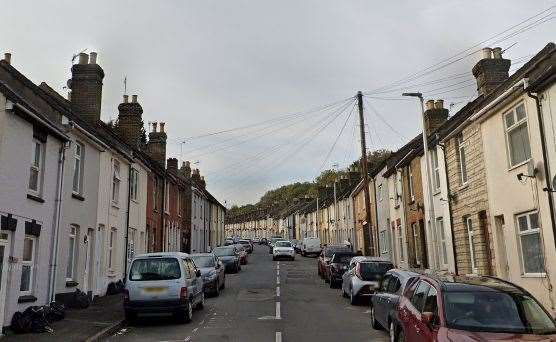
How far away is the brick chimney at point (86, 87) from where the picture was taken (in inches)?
797

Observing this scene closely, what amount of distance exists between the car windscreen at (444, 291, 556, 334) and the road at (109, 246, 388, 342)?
3745mm

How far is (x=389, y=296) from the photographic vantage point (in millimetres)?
10445

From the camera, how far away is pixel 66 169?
52.2ft

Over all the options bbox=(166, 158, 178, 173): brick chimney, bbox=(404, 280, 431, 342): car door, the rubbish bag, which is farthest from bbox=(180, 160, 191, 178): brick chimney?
bbox=(404, 280, 431, 342): car door

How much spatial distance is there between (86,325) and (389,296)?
738 cm

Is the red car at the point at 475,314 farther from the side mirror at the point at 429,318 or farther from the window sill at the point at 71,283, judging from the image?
the window sill at the point at 71,283

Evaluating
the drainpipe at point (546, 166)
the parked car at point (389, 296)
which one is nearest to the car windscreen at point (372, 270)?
the parked car at point (389, 296)

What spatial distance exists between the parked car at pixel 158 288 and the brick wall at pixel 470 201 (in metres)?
9.23

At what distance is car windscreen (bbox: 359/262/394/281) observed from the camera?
1698 centimetres

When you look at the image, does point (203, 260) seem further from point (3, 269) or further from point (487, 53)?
point (487, 53)

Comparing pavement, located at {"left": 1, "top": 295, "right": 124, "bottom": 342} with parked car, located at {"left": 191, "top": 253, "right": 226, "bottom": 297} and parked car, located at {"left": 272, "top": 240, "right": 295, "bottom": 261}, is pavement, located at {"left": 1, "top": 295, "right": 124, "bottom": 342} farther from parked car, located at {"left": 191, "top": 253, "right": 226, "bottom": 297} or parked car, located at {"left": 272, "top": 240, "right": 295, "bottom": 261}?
parked car, located at {"left": 272, "top": 240, "right": 295, "bottom": 261}

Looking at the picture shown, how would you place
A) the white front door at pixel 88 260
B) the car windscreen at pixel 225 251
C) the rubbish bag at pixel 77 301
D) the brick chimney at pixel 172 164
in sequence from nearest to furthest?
the rubbish bag at pixel 77 301
the white front door at pixel 88 260
the car windscreen at pixel 225 251
the brick chimney at pixel 172 164

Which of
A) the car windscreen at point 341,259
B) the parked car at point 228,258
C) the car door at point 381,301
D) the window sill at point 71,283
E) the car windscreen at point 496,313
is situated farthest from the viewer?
the parked car at point 228,258

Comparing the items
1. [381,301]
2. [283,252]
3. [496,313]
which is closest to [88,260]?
[381,301]
